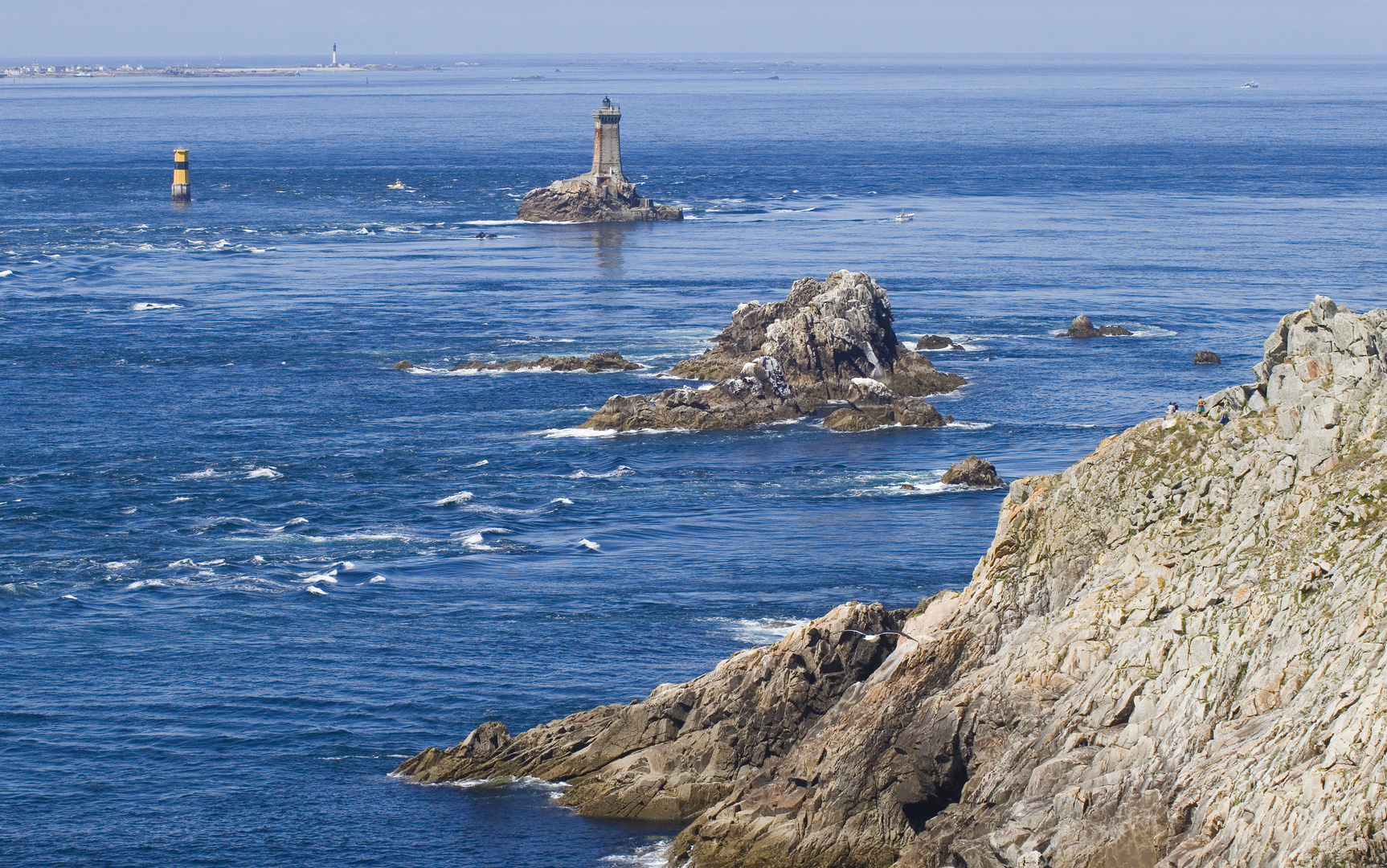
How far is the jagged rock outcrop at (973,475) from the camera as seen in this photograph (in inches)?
3612

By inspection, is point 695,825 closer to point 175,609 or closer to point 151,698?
point 151,698

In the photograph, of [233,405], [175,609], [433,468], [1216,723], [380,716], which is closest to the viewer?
[1216,723]

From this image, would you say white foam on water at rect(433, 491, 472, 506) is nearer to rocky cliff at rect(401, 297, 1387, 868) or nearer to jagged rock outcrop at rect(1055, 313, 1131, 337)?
rocky cliff at rect(401, 297, 1387, 868)

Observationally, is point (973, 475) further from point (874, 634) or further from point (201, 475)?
point (201, 475)

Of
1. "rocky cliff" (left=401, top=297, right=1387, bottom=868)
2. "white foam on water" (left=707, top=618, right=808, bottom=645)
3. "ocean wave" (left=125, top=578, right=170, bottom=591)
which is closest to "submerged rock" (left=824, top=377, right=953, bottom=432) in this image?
"white foam on water" (left=707, top=618, right=808, bottom=645)

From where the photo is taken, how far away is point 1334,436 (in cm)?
4366

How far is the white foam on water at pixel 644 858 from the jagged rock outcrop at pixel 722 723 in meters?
1.81

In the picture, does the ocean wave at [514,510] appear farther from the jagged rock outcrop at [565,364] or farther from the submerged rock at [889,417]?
the jagged rock outcrop at [565,364]

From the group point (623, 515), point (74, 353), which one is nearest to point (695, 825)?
point (623, 515)

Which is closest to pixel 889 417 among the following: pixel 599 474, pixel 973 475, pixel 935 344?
pixel 973 475

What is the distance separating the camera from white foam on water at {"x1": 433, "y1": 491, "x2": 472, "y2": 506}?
89.9 metres

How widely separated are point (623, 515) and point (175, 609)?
23673mm

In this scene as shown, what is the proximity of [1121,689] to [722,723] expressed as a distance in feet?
43.7

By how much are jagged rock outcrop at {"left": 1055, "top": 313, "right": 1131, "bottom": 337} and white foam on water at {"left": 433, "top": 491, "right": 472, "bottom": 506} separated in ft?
200
